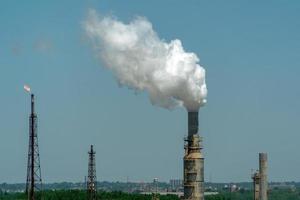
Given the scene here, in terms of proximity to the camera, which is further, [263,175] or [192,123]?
[263,175]

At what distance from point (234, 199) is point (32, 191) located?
501ft

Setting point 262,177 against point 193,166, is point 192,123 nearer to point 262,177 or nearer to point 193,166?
point 193,166

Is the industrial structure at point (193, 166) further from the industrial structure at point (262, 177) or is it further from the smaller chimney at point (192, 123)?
the industrial structure at point (262, 177)

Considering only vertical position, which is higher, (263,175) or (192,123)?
(192,123)

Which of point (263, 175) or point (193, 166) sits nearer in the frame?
point (193, 166)

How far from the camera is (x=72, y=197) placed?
129m

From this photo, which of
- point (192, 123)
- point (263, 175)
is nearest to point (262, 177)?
point (263, 175)

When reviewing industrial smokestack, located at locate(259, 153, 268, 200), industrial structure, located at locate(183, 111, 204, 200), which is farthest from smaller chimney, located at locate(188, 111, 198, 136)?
industrial smokestack, located at locate(259, 153, 268, 200)

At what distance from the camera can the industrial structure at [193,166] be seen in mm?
53875

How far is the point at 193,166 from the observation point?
177ft

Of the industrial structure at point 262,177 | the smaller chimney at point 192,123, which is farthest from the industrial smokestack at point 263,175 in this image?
the smaller chimney at point 192,123

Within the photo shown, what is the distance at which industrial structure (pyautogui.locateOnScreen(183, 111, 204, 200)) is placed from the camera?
53.9 m

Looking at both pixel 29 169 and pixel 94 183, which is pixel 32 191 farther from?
pixel 94 183

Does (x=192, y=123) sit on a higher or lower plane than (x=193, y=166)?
higher
